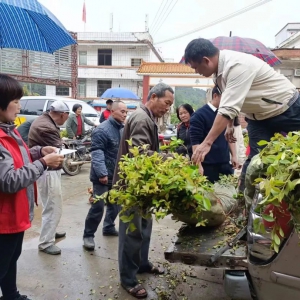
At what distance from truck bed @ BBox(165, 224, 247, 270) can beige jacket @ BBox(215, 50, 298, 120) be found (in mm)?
936

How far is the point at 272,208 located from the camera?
5.69 feet

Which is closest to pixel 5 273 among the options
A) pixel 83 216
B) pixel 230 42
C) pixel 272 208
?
pixel 272 208

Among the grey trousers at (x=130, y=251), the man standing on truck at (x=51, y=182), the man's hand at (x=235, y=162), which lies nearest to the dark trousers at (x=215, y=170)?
the man's hand at (x=235, y=162)

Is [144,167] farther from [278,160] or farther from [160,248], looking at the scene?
[160,248]

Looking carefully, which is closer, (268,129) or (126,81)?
(268,129)

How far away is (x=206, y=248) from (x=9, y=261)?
1401 mm

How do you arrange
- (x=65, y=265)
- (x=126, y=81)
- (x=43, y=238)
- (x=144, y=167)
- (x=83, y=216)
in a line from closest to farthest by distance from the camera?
(x=144, y=167)
(x=65, y=265)
(x=43, y=238)
(x=83, y=216)
(x=126, y=81)

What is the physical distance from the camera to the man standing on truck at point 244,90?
104 inches

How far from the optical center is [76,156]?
349 inches

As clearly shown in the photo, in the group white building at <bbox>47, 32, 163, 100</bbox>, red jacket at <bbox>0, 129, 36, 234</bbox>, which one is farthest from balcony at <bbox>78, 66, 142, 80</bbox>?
red jacket at <bbox>0, 129, 36, 234</bbox>

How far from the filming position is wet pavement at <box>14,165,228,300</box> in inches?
117

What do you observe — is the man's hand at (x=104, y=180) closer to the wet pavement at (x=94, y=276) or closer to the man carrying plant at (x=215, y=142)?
the wet pavement at (x=94, y=276)

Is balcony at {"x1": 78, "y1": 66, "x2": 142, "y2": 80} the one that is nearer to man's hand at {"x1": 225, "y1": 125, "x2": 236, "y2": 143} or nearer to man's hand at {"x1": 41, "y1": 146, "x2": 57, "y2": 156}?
man's hand at {"x1": 225, "y1": 125, "x2": 236, "y2": 143}

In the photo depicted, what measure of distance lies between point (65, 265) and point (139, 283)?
35.6 inches
